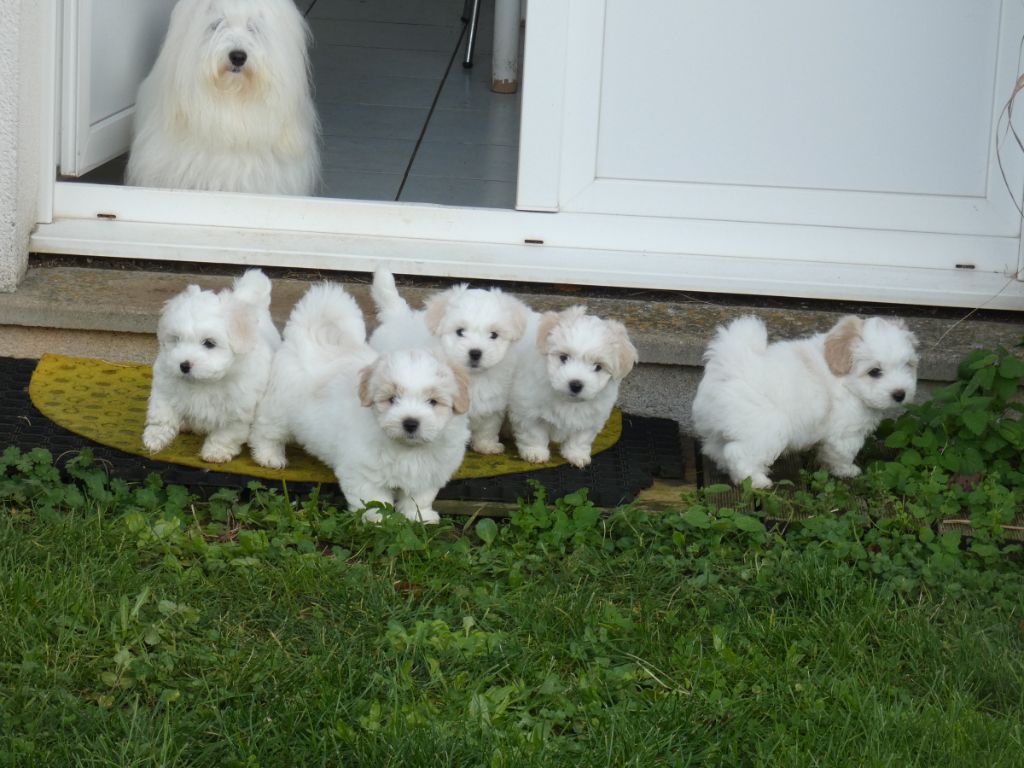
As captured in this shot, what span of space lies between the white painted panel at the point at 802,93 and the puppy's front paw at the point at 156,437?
2.14 meters

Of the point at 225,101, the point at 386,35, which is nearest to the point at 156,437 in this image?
the point at 225,101

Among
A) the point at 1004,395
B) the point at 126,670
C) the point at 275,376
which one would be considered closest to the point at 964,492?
the point at 1004,395

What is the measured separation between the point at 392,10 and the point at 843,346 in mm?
7654

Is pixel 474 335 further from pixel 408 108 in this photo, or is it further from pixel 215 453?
pixel 408 108

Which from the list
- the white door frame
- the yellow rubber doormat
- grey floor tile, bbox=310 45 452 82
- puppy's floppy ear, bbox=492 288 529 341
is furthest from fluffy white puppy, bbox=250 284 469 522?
grey floor tile, bbox=310 45 452 82

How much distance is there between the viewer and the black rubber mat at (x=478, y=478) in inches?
169

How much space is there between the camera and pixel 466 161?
764cm

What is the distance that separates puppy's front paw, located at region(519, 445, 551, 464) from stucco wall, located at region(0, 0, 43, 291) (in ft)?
6.97

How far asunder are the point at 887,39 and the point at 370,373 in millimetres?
2775

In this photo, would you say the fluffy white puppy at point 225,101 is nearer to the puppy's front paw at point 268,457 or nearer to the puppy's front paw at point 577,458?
the puppy's front paw at point 268,457

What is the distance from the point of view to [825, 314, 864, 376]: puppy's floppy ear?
4.50 meters

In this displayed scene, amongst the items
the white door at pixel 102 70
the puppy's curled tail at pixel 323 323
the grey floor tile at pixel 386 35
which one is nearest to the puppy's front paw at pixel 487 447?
the puppy's curled tail at pixel 323 323

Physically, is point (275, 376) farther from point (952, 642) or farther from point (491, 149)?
point (491, 149)

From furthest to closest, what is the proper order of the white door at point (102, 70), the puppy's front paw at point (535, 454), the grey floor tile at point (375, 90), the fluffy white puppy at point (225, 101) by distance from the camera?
the grey floor tile at point (375, 90) → the fluffy white puppy at point (225, 101) → the white door at point (102, 70) → the puppy's front paw at point (535, 454)
